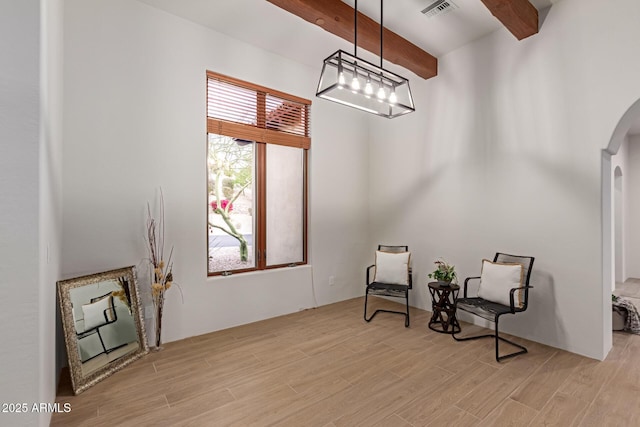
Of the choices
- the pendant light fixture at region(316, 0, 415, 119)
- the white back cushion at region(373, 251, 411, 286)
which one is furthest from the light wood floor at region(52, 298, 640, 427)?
the pendant light fixture at region(316, 0, 415, 119)

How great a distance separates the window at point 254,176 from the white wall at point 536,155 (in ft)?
5.80

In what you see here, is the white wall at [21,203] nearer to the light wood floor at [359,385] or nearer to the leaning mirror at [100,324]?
the light wood floor at [359,385]

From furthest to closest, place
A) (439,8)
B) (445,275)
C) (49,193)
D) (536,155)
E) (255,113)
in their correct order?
(255,113), (445,275), (536,155), (439,8), (49,193)

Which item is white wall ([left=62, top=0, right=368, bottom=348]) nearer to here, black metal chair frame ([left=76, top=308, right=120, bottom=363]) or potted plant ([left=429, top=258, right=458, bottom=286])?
black metal chair frame ([left=76, top=308, right=120, bottom=363])

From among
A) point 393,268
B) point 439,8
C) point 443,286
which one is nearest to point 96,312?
point 393,268

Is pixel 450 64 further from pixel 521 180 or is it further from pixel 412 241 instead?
pixel 412 241

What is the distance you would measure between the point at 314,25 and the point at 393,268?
3.12 m

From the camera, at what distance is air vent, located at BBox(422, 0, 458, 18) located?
3.07 meters

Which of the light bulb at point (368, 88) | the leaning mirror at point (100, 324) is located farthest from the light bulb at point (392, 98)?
the leaning mirror at point (100, 324)

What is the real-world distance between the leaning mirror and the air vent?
4.01m

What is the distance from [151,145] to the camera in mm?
3180

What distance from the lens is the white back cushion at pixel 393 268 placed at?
3988mm

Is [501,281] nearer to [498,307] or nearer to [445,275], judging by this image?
[498,307]

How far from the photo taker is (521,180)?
11.2 ft
